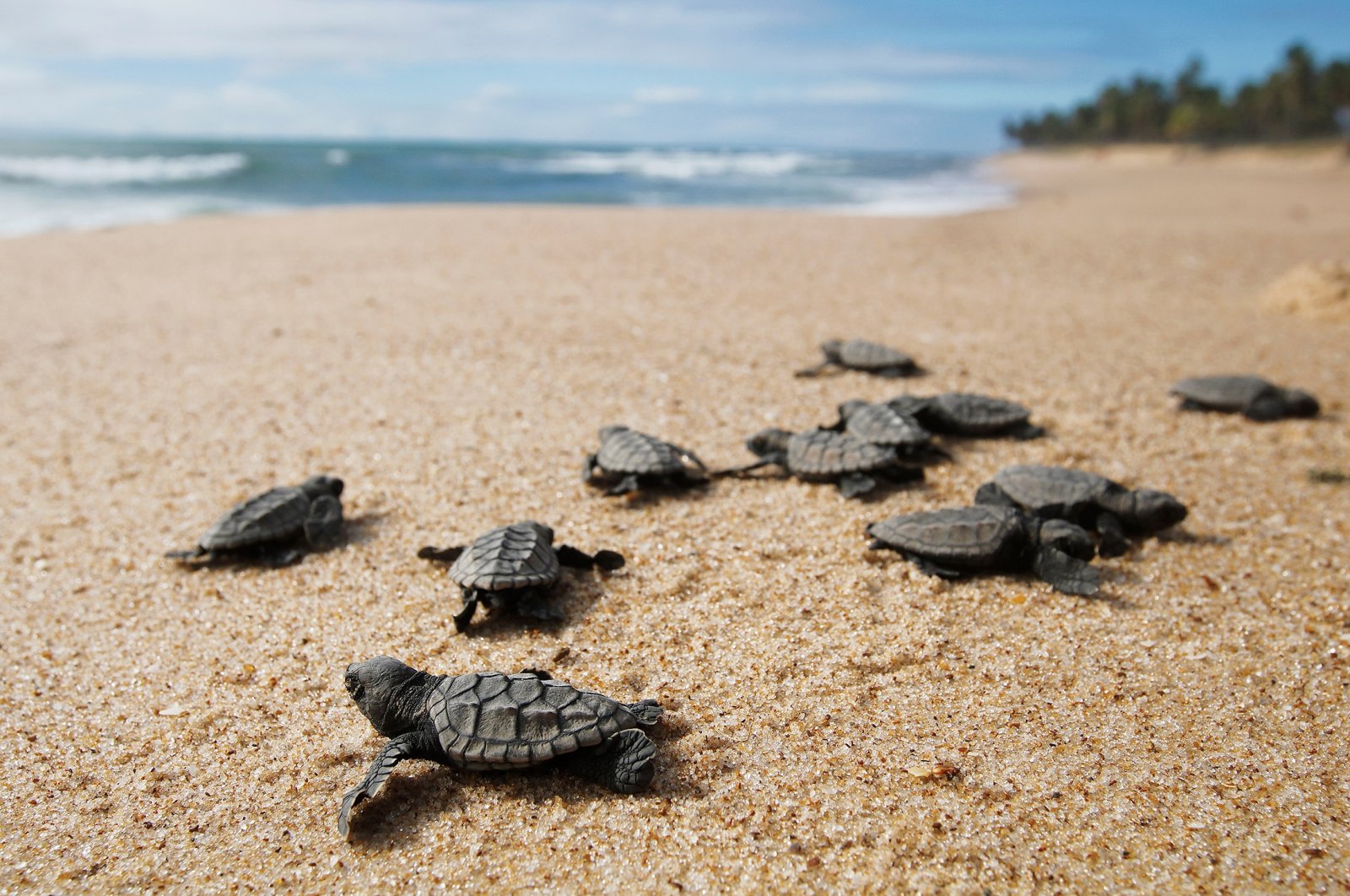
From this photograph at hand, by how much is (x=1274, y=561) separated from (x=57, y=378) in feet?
28.7

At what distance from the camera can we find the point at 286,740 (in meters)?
2.96

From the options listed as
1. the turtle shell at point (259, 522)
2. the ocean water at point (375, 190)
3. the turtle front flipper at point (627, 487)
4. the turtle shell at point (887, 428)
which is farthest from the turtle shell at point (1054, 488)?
the ocean water at point (375, 190)

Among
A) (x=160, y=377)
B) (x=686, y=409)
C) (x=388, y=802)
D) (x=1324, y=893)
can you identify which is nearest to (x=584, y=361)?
(x=686, y=409)

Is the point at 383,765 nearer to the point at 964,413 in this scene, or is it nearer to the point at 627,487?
the point at 627,487

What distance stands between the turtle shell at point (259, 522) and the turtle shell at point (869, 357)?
4.38 metres

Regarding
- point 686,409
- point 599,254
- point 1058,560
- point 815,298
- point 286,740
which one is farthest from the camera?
point 599,254

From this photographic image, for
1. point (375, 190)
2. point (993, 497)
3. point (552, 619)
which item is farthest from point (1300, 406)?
point (375, 190)

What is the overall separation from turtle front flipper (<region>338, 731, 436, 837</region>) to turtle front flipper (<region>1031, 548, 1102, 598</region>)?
289 cm

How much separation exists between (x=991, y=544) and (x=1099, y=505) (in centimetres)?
88

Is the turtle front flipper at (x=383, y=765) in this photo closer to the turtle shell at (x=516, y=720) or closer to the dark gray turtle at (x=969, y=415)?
the turtle shell at (x=516, y=720)

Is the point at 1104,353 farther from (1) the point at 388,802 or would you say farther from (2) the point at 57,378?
(2) the point at 57,378

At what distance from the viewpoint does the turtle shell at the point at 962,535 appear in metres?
3.86

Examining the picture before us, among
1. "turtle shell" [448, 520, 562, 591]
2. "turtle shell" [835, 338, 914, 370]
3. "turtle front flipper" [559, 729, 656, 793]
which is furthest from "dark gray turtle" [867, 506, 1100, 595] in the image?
"turtle shell" [835, 338, 914, 370]

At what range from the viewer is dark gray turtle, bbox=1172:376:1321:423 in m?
5.88
